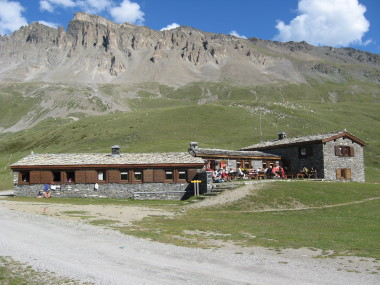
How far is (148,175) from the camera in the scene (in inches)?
1618

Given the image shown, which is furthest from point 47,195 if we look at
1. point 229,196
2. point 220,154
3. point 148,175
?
point 229,196

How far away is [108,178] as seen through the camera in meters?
41.3

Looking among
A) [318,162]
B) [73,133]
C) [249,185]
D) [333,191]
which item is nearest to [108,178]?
[249,185]

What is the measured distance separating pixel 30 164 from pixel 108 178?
9.28 meters

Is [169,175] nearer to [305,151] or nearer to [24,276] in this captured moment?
[305,151]

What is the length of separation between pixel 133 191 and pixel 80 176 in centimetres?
631

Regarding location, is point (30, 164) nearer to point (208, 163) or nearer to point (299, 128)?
point (208, 163)

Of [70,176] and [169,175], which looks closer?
[169,175]

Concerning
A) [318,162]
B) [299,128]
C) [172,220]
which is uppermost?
[299,128]

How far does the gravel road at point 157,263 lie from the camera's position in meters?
10.4

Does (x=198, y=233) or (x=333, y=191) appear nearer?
(x=198, y=233)

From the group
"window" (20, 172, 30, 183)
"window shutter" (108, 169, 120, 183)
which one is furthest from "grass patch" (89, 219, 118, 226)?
"window" (20, 172, 30, 183)

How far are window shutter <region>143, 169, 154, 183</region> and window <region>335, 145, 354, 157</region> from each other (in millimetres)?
24551

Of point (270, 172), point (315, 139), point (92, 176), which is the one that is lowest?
point (270, 172)
